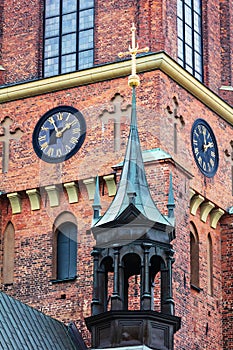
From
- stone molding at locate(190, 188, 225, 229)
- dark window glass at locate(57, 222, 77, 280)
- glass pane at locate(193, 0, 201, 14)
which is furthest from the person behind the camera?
glass pane at locate(193, 0, 201, 14)

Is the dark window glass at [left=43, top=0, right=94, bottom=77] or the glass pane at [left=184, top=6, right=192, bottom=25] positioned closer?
the dark window glass at [left=43, top=0, right=94, bottom=77]

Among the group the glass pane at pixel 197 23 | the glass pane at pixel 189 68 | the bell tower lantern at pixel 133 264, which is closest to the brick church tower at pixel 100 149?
the glass pane at pixel 189 68

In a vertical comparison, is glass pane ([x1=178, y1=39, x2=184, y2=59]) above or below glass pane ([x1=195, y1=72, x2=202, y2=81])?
above

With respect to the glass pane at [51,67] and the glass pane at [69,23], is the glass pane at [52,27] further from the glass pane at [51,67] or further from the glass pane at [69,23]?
the glass pane at [51,67]

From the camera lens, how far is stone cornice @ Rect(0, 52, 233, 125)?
38.0 metres

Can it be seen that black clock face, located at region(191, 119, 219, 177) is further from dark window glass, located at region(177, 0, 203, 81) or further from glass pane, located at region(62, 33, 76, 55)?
glass pane, located at region(62, 33, 76, 55)

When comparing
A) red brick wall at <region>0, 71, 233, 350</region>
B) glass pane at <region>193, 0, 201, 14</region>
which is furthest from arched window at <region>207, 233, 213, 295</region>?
glass pane at <region>193, 0, 201, 14</region>

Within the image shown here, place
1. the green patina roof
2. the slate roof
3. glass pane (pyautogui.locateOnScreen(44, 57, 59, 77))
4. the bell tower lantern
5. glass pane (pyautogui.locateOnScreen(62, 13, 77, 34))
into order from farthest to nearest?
glass pane (pyautogui.locateOnScreen(62, 13, 77, 34)), glass pane (pyautogui.locateOnScreen(44, 57, 59, 77)), the green patina roof, the slate roof, the bell tower lantern

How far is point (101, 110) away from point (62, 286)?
4.37m

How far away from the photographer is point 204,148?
129 feet

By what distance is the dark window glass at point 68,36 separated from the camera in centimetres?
4000

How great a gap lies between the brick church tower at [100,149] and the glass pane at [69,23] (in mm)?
26

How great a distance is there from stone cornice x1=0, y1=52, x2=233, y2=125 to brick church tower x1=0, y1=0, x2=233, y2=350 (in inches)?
1.3

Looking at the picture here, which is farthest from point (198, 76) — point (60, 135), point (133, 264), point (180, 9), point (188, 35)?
point (133, 264)
